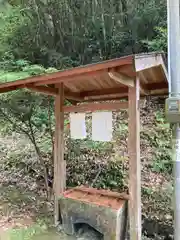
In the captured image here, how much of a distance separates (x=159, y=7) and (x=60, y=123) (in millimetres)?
6903

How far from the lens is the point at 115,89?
4242 mm

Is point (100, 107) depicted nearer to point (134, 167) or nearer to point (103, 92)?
point (103, 92)

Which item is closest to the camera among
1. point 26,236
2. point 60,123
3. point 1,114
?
point 26,236

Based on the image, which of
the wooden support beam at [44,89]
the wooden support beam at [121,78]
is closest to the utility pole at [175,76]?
the wooden support beam at [121,78]

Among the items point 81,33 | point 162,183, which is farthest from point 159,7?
point 162,183

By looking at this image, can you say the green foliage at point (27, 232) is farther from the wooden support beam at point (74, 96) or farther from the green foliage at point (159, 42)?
the green foliage at point (159, 42)

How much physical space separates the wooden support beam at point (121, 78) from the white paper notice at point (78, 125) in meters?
1.09

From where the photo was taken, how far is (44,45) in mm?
10086

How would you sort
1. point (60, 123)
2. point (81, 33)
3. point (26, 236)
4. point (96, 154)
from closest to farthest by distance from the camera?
point (26, 236) → point (60, 123) → point (96, 154) → point (81, 33)

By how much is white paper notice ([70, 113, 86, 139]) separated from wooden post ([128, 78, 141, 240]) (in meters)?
1.01

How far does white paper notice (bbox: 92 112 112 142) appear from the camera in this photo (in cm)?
371

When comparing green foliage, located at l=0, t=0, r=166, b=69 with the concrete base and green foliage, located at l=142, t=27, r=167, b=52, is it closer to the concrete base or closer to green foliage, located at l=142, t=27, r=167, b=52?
green foliage, located at l=142, t=27, r=167, b=52

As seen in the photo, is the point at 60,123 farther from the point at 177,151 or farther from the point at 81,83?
the point at 177,151

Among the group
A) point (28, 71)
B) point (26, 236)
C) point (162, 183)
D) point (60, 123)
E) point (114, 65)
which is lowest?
point (26, 236)
